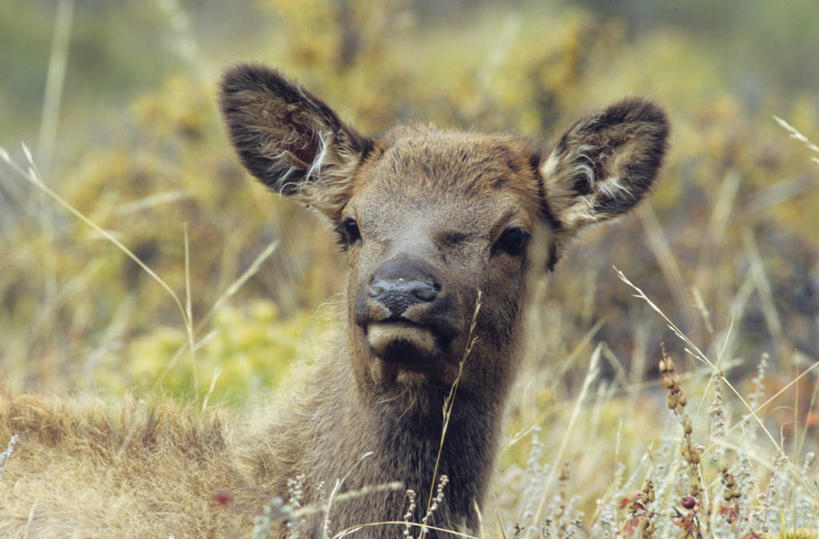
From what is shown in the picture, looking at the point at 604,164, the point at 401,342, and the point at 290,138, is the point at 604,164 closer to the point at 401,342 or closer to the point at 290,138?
the point at 290,138

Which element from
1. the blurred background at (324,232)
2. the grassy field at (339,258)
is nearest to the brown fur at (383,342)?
the grassy field at (339,258)

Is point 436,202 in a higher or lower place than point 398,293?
higher

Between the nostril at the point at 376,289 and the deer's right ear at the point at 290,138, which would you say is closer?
the nostril at the point at 376,289

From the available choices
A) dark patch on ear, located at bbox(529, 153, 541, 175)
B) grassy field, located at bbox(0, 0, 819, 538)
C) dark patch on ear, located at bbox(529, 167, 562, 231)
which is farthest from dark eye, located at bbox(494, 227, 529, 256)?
grassy field, located at bbox(0, 0, 819, 538)

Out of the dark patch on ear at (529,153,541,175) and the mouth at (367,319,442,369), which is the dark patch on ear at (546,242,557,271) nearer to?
the dark patch on ear at (529,153,541,175)

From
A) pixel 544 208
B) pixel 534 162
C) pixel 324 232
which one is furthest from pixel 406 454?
pixel 324 232

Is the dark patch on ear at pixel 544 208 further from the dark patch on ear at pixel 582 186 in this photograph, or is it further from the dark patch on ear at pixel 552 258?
the dark patch on ear at pixel 582 186

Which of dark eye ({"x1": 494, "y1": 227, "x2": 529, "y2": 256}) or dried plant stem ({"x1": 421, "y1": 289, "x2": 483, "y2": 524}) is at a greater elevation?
dark eye ({"x1": 494, "y1": 227, "x2": 529, "y2": 256})

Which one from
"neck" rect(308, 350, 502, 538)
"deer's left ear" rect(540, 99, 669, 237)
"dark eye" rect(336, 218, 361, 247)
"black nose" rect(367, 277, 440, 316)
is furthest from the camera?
"deer's left ear" rect(540, 99, 669, 237)

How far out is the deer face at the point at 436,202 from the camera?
4.25m

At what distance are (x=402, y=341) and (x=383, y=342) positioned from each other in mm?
82

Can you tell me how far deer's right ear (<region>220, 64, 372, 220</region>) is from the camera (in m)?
5.27

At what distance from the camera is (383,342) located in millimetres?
4133

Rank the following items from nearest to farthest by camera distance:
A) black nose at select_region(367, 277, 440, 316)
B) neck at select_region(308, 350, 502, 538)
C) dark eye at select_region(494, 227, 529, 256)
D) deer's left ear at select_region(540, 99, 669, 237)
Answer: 1. black nose at select_region(367, 277, 440, 316)
2. neck at select_region(308, 350, 502, 538)
3. dark eye at select_region(494, 227, 529, 256)
4. deer's left ear at select_region(540, 99, 669, 237)
